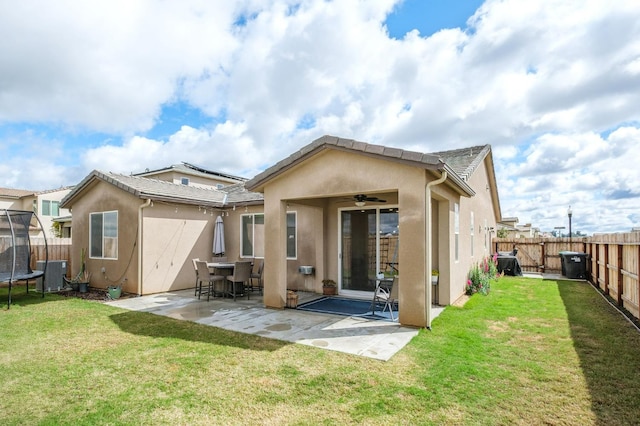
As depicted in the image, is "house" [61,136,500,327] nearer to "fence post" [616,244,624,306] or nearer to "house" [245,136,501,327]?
"house" [245,136,501,327]

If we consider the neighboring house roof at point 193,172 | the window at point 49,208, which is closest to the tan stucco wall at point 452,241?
the neighboring house roof at point 193,172

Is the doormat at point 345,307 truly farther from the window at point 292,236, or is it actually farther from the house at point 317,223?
the window at point 292,236

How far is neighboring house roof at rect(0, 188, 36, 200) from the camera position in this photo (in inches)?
1183

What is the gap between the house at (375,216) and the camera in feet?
21.3

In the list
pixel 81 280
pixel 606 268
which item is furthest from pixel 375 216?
pixel 81 280

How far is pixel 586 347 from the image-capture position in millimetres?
5477

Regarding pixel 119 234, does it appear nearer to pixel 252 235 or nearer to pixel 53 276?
pixel 53 276

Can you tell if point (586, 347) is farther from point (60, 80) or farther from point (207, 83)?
point (60, 80)

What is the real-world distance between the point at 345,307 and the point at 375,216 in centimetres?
278

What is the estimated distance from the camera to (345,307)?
8586 mm

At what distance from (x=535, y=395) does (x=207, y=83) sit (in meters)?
13.0

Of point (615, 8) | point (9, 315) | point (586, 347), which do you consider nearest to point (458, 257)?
point (586, 347)

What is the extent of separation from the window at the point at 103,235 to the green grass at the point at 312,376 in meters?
4.42

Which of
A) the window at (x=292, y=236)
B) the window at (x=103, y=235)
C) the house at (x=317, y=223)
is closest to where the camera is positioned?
the house at (x=317, y=223)
